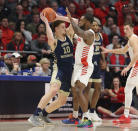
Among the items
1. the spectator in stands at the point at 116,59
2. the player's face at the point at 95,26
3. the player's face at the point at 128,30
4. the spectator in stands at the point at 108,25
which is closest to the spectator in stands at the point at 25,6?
the spectator in stands at the point at 108,25

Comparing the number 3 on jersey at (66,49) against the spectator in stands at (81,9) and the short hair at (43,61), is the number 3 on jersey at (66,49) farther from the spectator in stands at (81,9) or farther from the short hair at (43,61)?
the spectator in stands at (81,9)

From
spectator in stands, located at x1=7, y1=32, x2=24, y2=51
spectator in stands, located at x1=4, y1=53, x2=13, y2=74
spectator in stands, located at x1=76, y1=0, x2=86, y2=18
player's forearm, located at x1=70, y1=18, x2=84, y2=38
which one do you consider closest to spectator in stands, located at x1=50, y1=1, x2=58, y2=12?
spectator in stands, located at x1=76, y1=0, x2=86, y2=18

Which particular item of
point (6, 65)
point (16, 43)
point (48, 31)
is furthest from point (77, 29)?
point (16, 43)

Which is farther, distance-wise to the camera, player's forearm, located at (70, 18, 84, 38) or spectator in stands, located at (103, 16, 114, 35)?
spectator in stands, located at (103, 16, 114, 35)

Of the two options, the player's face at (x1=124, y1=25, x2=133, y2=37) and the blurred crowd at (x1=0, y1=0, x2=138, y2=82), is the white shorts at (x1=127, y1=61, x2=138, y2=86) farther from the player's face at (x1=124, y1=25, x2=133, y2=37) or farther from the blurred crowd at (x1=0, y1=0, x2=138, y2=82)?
the blurred crowd at (x1=0, y1=0, x2=138, y2=82)

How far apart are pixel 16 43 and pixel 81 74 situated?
4.29m

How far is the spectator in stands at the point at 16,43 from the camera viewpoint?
37.2 ft

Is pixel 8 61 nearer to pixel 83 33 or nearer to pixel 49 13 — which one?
pixel 49 13

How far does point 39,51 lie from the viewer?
11.3 m

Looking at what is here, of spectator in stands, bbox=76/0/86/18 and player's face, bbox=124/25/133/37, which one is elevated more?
spectator in stands, bbox=76/0/86/18

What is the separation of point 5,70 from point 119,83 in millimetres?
3495

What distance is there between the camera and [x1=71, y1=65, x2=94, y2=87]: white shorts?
295 inches

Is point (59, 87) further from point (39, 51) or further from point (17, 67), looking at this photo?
point (39, 51)

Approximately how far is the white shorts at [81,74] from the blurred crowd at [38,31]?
2390 millimetres
